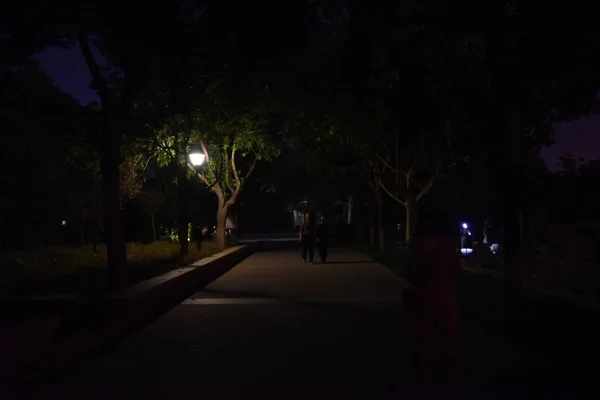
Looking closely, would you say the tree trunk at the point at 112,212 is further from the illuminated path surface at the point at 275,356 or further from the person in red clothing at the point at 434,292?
the person in red clothing at the point at 434,292

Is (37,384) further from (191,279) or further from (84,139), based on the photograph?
(191,279)

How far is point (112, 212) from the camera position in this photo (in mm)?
13641

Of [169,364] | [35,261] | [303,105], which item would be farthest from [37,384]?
[303,105]

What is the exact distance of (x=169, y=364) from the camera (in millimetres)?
8734

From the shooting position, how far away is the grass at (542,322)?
8842 mm

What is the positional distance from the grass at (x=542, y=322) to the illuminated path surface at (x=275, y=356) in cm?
37

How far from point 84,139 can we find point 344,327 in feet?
21.6

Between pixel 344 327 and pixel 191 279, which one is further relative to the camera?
pixel 191 279

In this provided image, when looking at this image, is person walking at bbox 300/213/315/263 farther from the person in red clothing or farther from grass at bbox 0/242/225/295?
the person in red clothing

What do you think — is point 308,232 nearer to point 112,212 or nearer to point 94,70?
point 112,212

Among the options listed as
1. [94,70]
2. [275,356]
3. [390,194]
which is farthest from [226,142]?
[275,356]

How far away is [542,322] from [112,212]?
7803mm

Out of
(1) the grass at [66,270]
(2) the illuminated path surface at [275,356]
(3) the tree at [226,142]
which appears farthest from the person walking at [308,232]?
(2) the illuminated path surface at [275,356]

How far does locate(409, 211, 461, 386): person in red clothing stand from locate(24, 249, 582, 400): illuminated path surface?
1.54 feet
